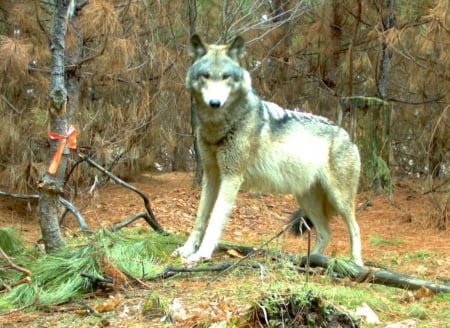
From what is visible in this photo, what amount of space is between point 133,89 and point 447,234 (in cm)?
512

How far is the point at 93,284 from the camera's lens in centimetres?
365

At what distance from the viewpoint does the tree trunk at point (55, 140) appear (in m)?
4.25

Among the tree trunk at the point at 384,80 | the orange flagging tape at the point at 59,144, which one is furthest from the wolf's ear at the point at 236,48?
the tree trunk at the point at 384,80

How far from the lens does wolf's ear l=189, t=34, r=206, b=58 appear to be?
537 cm

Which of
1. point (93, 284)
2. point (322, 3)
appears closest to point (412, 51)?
point (322, 3)

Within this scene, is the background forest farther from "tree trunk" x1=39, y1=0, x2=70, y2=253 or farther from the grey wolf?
"tree trunk" x1=39, y1=0, x2=70, y2=253

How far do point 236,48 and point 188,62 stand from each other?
4548mm

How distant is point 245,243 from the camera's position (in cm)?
732

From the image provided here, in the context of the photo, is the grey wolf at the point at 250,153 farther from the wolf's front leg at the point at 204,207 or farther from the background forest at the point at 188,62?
the background forest at the point at 188,62

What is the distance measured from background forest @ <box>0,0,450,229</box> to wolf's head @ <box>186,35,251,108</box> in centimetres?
227

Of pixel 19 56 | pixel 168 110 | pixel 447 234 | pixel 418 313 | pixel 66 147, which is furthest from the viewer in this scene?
pixel 168 110

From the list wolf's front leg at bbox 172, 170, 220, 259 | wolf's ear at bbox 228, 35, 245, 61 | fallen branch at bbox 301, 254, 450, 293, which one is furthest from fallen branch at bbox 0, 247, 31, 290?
wolf's ear at bbox 228, 35, 245, 61

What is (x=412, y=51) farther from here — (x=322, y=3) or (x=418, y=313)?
(x=418, y=313)

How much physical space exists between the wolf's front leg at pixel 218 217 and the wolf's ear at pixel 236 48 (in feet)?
3.65
